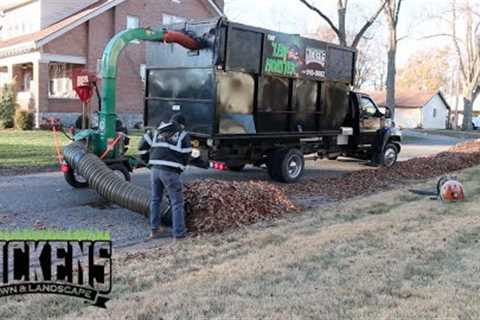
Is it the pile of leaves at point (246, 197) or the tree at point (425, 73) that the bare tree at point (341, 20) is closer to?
the pile of leaves at point (246, 197)

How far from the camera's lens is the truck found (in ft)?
36.4

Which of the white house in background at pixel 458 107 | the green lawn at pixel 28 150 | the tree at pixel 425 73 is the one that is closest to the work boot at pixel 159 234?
the green lawn at pixel 28 150

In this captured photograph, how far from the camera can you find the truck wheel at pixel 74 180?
10.7 metres

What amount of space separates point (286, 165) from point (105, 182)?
477 centimetres

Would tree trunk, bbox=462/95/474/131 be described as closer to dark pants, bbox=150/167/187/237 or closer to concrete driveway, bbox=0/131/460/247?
concrete driveway, bbox=0/131/460/247

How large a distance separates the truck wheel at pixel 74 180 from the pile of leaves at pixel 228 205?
3.39 m

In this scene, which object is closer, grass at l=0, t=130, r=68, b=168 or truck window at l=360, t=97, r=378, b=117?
grass at l=0, t=130, r=68, b=168

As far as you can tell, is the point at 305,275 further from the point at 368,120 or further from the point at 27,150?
the point at 27,150

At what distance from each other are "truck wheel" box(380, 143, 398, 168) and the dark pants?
31.6 feet

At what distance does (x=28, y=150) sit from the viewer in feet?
53.2

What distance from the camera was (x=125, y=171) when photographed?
10.7 meters

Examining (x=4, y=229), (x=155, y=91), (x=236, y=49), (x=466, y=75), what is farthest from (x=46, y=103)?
(x=466, y=75)

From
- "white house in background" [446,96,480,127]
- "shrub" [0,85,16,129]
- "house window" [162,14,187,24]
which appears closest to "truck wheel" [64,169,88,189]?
"shrub" [0,85,16,129]

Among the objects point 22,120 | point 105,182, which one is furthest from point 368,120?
point 22,120
